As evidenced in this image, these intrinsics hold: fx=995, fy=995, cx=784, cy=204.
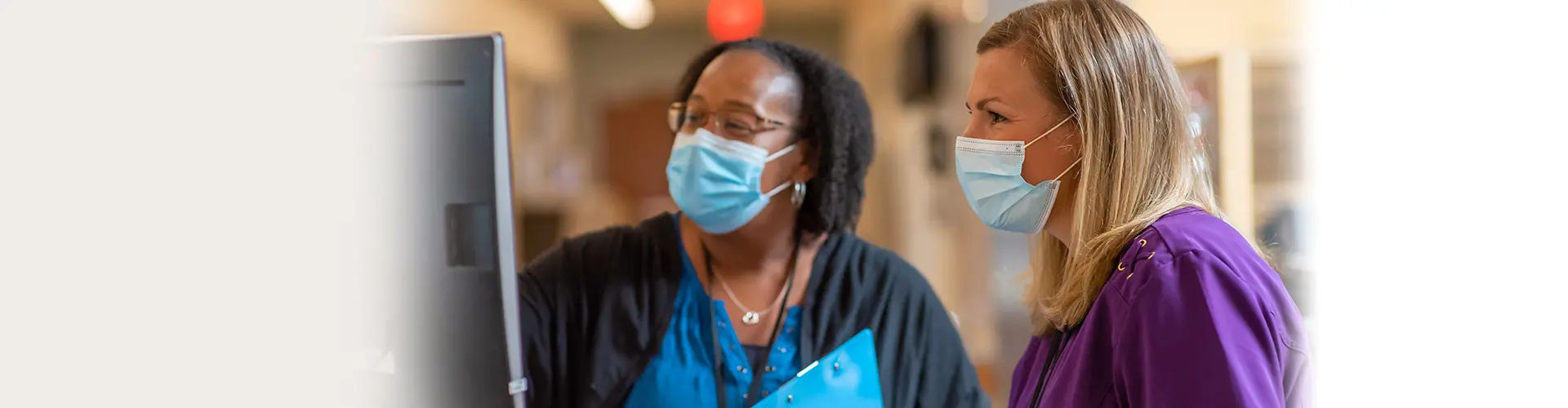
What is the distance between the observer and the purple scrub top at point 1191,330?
849 mm

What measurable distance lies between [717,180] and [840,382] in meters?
0.35

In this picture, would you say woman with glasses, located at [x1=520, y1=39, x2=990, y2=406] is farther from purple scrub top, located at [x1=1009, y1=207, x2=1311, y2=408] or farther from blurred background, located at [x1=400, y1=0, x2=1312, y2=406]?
purple scrub top, located at [x1=1009, y1=207, x2=1311, y2=408]

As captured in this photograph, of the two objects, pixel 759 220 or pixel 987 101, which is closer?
pixel 987 101

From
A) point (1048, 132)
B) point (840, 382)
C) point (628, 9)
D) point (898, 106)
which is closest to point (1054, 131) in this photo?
point (1048, 132)

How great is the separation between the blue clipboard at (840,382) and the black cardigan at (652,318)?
13 mm

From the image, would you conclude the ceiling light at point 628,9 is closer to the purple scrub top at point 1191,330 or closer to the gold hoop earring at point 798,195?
the gold hoop earring at point 798,195

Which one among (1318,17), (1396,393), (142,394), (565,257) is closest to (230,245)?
(142,394)

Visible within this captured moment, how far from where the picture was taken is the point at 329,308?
2.14ft

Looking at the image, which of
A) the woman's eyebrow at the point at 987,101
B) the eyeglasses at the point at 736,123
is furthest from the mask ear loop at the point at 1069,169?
the eyeglasses at the point at 736,123

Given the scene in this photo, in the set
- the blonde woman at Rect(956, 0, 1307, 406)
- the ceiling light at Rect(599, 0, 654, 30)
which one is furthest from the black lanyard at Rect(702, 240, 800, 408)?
the ceiling light at Rect(599, 0, 654, 30)

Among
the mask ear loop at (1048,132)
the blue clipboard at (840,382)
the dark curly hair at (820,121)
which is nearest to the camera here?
the mask ear loop at (1048,132)

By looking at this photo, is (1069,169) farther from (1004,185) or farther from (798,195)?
(798,195)

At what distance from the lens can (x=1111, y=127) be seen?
3.42 feet

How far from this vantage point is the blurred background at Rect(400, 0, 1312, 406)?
5.57ft
